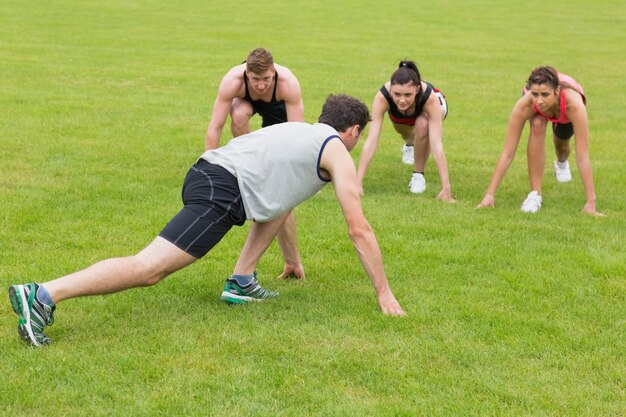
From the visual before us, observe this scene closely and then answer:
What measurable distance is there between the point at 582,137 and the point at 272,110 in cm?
326

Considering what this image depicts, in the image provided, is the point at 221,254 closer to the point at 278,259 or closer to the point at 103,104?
the point at 278,259

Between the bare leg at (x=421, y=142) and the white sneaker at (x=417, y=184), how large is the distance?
0.46 ft

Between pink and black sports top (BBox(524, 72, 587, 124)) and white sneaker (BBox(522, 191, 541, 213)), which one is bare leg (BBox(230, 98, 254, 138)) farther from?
white sneaker (BBox(522, 191, 541, 213))

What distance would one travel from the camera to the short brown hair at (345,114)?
6.12 m

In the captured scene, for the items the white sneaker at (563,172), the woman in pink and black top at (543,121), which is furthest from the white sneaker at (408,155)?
the woman in pink and black top at (543,121)

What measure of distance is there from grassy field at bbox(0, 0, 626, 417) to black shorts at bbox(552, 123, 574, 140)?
0.68 m

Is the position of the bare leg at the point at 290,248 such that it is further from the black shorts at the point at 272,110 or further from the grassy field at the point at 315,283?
the black shorts at the point at 272,110

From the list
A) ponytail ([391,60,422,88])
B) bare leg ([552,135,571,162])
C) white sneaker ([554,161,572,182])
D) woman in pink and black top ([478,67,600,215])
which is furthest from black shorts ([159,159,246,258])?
white sneaker ([554,161,572,182])

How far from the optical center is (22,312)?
5.47 m

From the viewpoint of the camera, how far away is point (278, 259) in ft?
25.4

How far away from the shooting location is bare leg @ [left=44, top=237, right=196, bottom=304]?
18.3ft

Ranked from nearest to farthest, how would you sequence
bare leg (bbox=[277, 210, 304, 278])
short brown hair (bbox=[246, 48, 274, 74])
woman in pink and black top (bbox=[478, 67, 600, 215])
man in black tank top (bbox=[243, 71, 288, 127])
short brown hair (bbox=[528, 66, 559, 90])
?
bare leg (bbox=[277, 210, 304, 278])
short brown hair (bbox=[246, 48, 274, 74])
man in black tank top (bbox=[243, 71, 288, 127])
short brown hair (bbox=[528, 66, 559, 90])
woman in pink and black top (bbox=[478, 67, 600, 215])

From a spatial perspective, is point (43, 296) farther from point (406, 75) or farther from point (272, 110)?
point (406, 75)

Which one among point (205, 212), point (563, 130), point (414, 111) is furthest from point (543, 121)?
point (205, 212)
